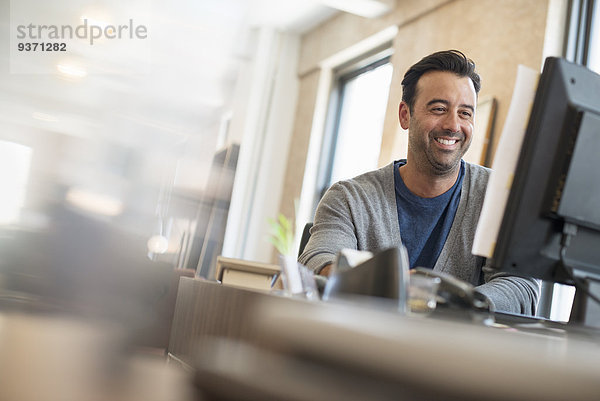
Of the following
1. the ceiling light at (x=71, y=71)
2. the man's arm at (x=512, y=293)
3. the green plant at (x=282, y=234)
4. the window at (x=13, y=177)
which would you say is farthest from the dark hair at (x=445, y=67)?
the green plant at (x=282, y=234)

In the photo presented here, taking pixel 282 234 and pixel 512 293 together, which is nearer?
pixel 512 293

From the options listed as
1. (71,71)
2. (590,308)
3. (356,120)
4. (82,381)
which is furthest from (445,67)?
(356,120)

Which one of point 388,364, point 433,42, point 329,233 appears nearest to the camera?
point 388,364

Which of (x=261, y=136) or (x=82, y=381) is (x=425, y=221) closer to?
(x=82, y=381)

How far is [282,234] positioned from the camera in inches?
220

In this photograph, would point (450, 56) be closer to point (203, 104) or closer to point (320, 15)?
point (203, 104)

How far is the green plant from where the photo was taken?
5.45 m

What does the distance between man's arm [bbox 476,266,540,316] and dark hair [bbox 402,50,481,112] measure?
0.58 meters

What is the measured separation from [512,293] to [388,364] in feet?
3.13

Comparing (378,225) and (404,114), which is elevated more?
(404,114)

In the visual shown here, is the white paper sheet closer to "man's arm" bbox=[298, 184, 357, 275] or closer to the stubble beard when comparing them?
"man's arm" bbox=[298, 184, 357, 275]

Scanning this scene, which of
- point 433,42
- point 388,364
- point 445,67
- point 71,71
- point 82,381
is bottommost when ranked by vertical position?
point 82,381

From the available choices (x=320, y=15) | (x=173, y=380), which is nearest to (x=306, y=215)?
(x=320, y=15)

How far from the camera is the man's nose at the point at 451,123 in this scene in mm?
1603
